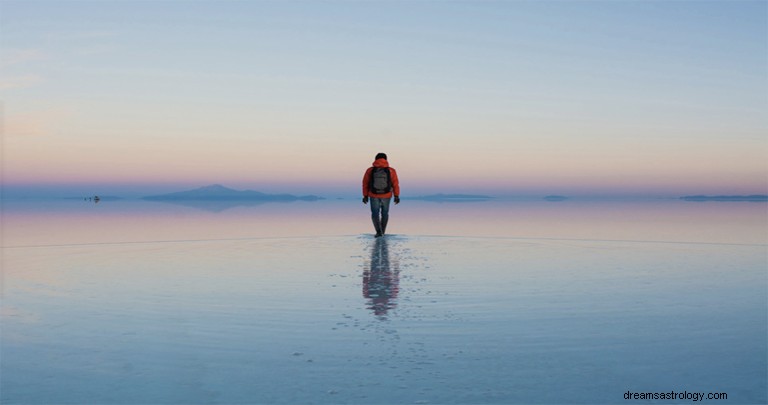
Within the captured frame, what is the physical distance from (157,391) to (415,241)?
1648 cm

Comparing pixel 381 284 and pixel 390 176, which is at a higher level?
pixel 390 176

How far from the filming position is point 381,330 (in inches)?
299

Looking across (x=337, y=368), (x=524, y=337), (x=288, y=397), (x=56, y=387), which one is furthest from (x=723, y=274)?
(x=56, y=387)

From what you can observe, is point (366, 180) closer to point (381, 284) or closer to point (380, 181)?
point (380, 181)

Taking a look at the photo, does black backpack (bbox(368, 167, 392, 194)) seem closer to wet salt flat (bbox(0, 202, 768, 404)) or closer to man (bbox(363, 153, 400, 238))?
man (bbox(363, 153, 400, 238))

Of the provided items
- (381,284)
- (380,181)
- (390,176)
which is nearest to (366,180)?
(380,181)

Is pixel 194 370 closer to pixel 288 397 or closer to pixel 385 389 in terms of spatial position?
pixel 288 397

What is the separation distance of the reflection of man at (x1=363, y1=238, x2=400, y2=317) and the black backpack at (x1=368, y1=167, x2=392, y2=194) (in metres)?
6.05

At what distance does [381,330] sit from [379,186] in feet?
49.8

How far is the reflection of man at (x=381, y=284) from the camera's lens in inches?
367

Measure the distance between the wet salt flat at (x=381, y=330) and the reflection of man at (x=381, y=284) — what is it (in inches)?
2.1

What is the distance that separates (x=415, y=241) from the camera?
852 inches

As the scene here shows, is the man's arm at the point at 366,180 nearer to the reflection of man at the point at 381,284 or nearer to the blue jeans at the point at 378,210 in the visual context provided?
the blue jeans at the point at 378,210

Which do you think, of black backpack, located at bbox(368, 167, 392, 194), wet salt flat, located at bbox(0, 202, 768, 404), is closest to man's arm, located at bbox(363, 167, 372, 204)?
black backpack, located at bbox(368, 167, 392, 194)
